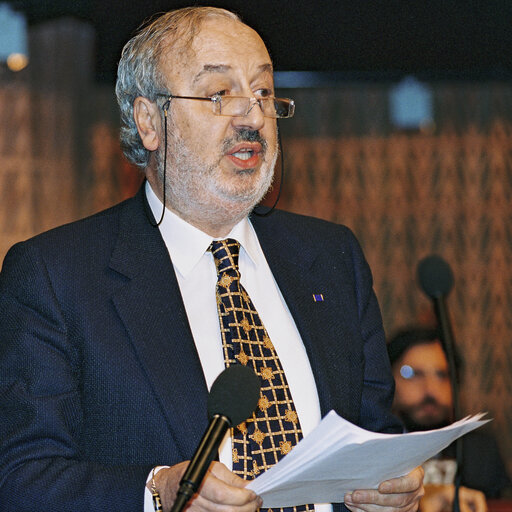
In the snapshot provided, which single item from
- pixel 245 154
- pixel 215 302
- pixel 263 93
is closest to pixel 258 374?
pixel 215 302

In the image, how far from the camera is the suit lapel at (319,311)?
198 centimetres

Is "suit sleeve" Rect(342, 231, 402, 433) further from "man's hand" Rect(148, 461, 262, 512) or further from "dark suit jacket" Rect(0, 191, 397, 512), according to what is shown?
"man's hand" Rect(148, 461, 262, 512)

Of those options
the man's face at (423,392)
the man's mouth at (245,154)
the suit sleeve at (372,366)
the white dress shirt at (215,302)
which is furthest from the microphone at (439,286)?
the man's face at (423,392)

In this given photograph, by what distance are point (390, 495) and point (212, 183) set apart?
0.81 meters

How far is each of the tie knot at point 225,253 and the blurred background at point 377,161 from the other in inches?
134

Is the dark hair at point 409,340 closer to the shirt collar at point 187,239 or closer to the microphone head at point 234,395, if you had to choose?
the shirt collar at point 187,239

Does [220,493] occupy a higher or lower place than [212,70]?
lower

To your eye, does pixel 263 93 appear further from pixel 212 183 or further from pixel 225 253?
pixel 225 253

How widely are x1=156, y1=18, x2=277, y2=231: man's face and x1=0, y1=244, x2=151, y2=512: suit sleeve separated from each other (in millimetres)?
411

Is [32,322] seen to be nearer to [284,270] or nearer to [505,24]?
[284,270]

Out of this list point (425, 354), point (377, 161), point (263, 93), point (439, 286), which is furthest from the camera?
point (377, 161)

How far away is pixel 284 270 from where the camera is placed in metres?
2.14

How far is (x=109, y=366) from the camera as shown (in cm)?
183

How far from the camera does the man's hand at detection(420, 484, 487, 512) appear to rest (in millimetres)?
3414
